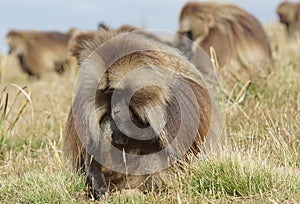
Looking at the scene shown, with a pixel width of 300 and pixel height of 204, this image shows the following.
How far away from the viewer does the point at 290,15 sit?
1588 cm

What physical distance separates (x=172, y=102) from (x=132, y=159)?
1.55 ft

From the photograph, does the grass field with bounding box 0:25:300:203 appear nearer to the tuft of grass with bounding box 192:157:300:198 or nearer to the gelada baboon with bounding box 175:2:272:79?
the tuft of grass with bounding box 192:157:300:198

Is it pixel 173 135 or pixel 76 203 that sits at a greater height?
pixel 173 135

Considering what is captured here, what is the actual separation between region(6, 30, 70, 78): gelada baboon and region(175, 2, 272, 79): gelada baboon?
28.3 ft

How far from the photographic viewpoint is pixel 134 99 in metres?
3.48

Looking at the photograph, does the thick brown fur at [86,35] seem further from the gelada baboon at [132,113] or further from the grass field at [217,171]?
the grass field at [217,171]

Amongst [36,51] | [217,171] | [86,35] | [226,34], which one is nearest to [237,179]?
[217,171]

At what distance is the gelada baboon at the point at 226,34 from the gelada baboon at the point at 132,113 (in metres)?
4.10

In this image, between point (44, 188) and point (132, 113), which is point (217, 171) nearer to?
point (132, 113)

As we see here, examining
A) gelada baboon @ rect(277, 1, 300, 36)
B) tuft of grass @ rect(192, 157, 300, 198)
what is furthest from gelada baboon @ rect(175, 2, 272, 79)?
gelada baboon @ rect(277, 1, 300, 36)

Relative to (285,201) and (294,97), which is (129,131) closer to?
(285,201)

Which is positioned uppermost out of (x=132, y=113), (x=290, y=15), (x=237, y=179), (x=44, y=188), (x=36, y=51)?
(x=132, y=113)

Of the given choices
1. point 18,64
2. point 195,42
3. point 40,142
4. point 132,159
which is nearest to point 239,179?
point 132,159

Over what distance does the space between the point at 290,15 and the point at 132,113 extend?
43.3 ft
